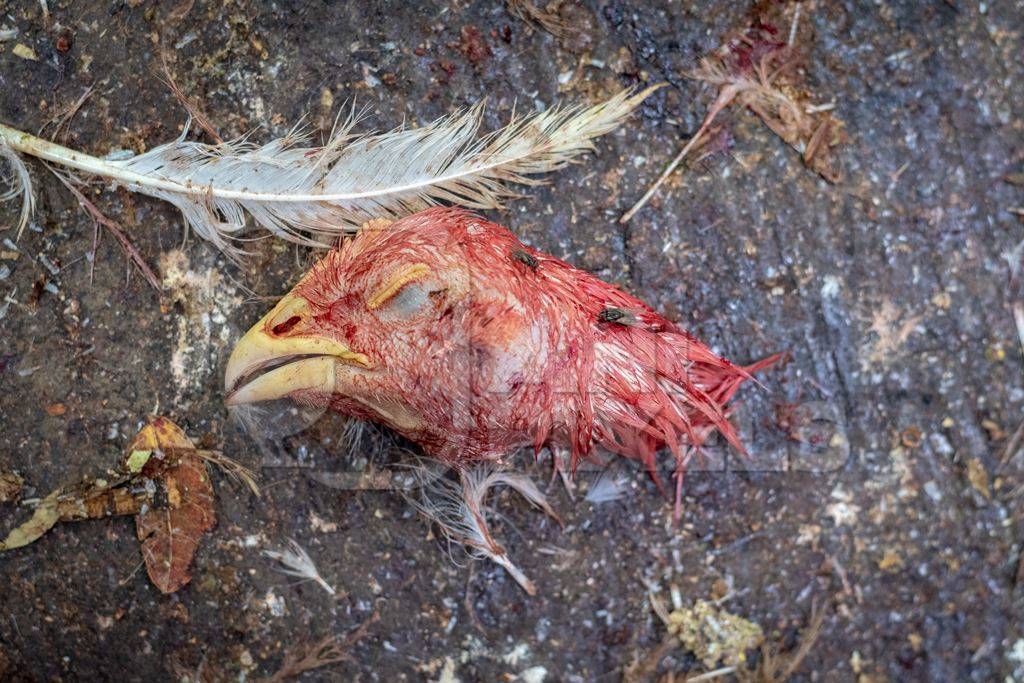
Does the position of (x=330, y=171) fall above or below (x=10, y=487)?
above

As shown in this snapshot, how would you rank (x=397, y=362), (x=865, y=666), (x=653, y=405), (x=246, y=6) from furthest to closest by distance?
1. (x=865, y=666)
2. (x=246, y=6)
3. (x=653, y=405)
4. (x=397, y=362)

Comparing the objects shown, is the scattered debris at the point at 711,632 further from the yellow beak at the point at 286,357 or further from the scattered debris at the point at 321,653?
the yellow beak at the point at 286,357

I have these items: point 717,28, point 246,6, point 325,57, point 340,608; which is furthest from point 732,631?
point 246,6

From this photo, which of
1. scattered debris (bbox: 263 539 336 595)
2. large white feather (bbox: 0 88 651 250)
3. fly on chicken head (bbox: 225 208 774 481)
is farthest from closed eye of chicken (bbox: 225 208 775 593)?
scattered debris (bbox: 263 539 336 595)

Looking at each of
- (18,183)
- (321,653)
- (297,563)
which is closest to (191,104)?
(18,183)

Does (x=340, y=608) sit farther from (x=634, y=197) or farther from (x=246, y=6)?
(x=246, y=6)

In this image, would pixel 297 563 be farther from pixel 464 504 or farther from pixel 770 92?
pixel 770 92
